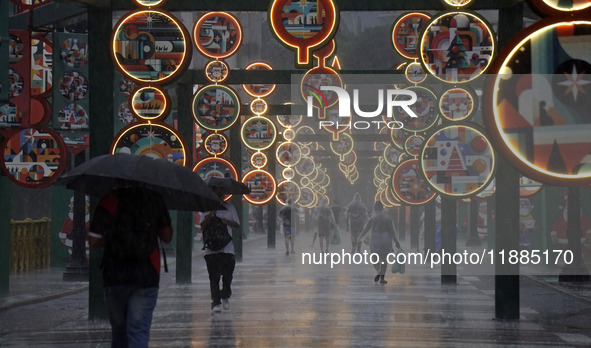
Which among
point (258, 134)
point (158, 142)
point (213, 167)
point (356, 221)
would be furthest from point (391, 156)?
point (158, 142)

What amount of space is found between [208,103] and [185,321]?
8.05m

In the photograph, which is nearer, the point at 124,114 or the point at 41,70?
the point at 41,70

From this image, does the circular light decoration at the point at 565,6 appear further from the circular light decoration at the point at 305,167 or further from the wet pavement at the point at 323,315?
the circular light decoration at the point at 305,167

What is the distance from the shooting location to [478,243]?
143 ft

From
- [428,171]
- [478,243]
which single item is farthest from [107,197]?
[478,243]

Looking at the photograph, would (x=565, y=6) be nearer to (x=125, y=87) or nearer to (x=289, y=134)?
(x=125, y=87)

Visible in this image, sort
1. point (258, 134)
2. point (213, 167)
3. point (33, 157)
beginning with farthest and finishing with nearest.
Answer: point (258, 134) → point (213, 167) → point (33, 157)

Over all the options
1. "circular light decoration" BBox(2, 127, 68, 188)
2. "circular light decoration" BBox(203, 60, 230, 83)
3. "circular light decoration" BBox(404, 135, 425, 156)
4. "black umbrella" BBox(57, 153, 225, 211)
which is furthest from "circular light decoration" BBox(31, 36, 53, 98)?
"black umbrella" BBox(57, 153, 225, 211)

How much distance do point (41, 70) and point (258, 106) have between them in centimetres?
718

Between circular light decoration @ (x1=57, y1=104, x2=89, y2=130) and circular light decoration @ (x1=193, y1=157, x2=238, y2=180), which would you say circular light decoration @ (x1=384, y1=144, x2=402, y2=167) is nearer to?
circular light decoration @ (x1=193, y1=157, x2=238, y2=180)

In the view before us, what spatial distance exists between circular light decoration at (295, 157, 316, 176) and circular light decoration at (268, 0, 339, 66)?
35476 millimetres

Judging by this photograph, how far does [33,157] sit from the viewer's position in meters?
18.2

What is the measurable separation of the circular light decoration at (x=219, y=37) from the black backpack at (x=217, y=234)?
261 inches

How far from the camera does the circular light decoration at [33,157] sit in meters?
17.9
